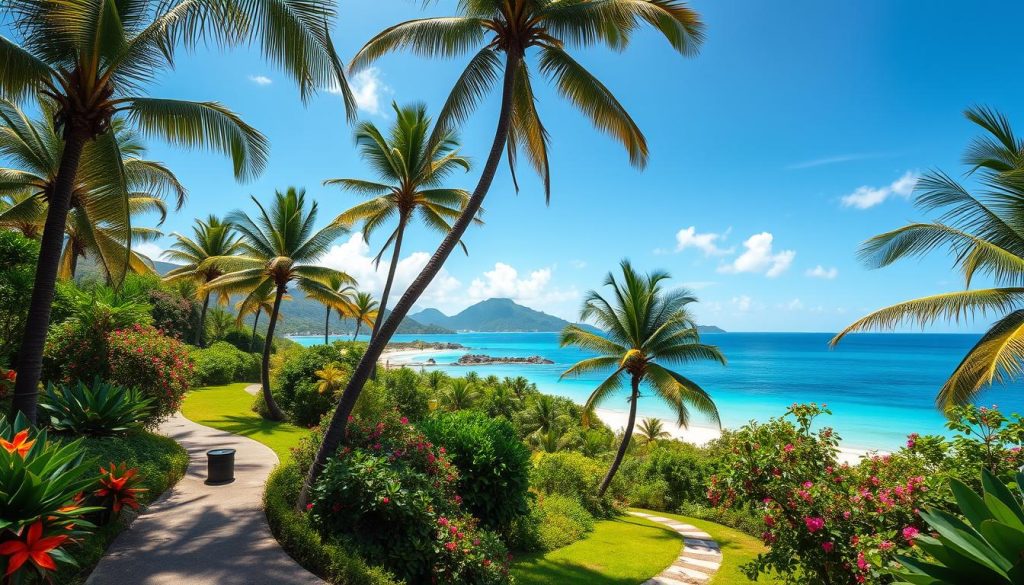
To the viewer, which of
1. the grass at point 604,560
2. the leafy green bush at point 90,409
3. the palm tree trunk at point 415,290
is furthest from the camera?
the leafy green bush at point 90,409

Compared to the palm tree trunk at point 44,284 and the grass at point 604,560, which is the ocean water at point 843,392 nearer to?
the grass at point 604,560

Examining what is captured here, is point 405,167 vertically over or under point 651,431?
over

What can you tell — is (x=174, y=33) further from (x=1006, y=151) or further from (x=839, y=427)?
(x=839, y=427)

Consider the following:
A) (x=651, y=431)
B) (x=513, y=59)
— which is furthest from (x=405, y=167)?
(x=651, y=431)

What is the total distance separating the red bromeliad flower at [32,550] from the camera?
11.9 ft

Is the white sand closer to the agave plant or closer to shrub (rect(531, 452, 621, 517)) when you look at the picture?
shrub (rect(531, 452, 621, 517))

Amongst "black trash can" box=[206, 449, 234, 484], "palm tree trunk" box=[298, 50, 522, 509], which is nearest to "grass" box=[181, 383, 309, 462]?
Result: "black trash can" box=[206, 449, 234, 484]

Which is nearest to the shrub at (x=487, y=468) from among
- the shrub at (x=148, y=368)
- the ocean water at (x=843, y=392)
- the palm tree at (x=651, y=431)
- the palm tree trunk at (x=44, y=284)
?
the palm tree trunk at (x=44, y=284)

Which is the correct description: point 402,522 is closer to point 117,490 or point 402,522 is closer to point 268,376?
point 117,490

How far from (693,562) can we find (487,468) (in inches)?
200

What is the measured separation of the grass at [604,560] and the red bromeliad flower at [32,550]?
6.28 metres

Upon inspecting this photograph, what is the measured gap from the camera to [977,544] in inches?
103

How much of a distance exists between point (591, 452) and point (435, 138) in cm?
2255

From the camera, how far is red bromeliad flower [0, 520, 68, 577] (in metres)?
3.64
